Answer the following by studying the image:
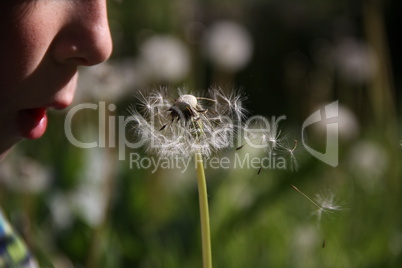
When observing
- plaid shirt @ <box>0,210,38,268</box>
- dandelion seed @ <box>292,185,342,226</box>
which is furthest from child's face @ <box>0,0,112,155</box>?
plaid shirt @ <box>0,210,38,268</box>

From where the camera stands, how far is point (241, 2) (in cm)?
238

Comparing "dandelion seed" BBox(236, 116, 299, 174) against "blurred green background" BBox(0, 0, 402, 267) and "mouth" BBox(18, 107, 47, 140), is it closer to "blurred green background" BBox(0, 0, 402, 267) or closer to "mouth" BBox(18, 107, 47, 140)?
"blurred green background" BBox(0, 0, 402, 267)

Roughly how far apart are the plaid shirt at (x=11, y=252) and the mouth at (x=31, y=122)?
0.79 feet

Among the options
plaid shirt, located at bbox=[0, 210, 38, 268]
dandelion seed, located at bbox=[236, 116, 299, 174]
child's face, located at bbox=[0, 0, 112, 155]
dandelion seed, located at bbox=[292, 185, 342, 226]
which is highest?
child's face, located at bbox=[0, 0, 112, 155]

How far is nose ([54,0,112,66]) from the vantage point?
0.33 m

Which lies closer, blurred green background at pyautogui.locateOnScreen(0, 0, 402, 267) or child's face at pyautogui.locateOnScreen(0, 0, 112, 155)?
child's face at pyautogui.locateOnScreen(0, 0, 112, 155)

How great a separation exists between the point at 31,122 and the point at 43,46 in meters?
0.05

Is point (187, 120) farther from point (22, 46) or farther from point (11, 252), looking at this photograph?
point (11, 252)

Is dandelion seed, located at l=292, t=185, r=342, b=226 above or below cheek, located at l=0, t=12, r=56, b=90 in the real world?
below

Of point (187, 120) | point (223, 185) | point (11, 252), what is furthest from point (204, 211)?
point (223, 185)

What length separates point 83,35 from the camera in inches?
13.0

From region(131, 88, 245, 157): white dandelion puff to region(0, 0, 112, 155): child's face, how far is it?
39 millimetres

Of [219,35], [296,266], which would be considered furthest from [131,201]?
[219,35]

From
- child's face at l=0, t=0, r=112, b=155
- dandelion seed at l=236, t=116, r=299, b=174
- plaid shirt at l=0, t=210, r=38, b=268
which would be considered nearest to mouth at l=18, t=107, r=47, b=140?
child's face at l=0, t=0, r=112, b=155
